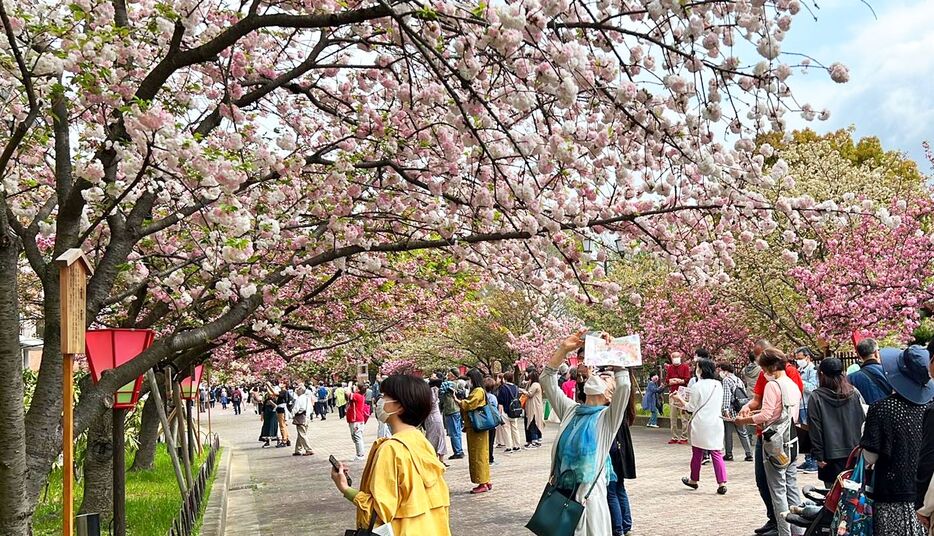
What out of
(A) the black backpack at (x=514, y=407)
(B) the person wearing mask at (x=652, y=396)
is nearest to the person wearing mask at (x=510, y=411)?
(A) the black backpack at (x=514, y=407)

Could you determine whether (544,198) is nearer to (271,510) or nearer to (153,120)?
(153,120)

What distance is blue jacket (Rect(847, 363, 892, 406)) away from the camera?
807 cm

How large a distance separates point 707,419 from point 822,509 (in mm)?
5415

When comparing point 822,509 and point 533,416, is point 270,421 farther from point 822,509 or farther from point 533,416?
point 822,509

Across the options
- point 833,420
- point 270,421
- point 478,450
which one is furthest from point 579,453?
point 270,421

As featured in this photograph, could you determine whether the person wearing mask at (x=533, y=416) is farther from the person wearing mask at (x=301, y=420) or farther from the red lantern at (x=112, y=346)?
the red lantern at (x=112, y=346)

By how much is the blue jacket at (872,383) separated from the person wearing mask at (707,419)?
Result: 242cm

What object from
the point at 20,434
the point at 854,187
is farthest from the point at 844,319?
the point at 20,434

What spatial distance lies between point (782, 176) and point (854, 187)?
19.8 m

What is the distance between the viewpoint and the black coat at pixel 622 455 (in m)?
8.78

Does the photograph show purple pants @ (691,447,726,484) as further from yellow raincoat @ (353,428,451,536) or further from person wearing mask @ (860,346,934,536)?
yellow raincoat @ (353,428,451,536)

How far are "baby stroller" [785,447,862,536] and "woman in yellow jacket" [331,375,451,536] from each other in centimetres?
292

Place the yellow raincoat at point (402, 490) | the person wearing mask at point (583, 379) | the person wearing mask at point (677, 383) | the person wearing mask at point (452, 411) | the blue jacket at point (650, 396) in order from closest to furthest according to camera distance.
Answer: the yellow raincoat at point (402, 490) < the person wearing mask at point (583, 379) < the person wearing mask at point (677, 383) < the person wearing mask at point (452, 411) < the blue jacket at point (650, 396)

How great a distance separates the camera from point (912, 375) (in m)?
5.77
